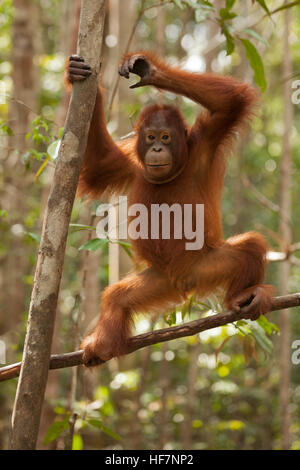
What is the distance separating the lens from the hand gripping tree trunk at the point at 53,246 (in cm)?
215

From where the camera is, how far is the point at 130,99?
7.65m

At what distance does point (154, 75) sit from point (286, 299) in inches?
49.6

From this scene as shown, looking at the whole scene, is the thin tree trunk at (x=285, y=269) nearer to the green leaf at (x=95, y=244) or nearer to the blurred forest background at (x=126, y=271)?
the blurred forest background at (x=126, y=271)

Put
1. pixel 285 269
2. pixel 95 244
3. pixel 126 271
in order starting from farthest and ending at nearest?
pixel 126 271 → pixel 285 269 → pixel 95 244

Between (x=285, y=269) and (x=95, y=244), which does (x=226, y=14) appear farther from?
(x=285, y=269)

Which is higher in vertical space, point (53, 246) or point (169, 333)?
point (53, 246)

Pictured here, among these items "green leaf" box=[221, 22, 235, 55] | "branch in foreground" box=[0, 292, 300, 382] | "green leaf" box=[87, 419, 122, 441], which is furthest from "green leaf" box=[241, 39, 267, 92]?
"green leaf" box=[87, 419, 122, 441]

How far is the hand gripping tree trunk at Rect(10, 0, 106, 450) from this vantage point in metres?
2.15

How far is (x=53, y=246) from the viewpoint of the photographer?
226 cm

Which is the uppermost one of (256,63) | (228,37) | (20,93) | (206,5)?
(20,93)

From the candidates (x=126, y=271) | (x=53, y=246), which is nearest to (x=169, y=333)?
(x=53, y=246)

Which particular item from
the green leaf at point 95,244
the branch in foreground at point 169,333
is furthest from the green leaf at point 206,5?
the branch in foreground at point 169,333
